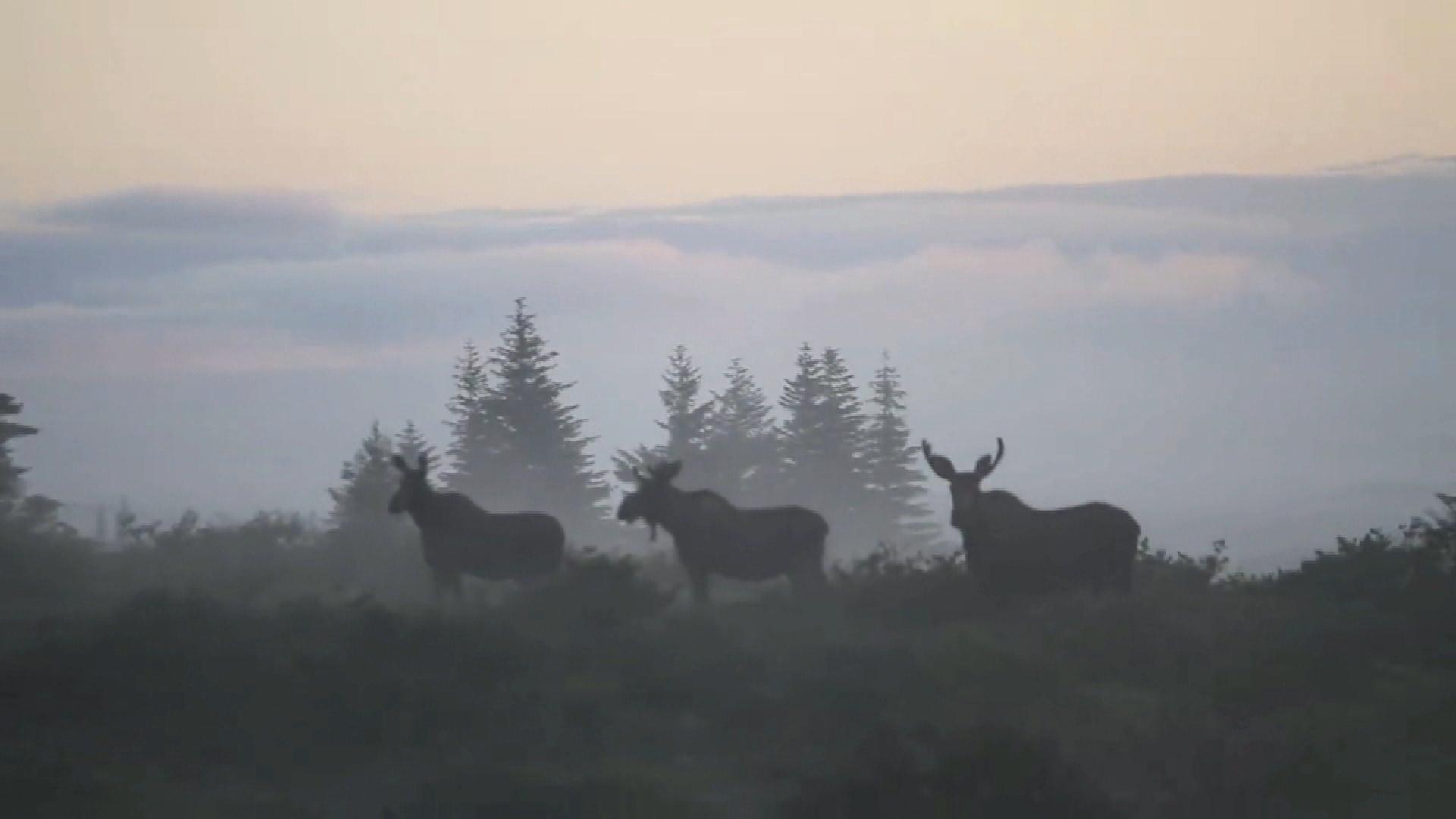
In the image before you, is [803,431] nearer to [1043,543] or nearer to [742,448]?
[742,448]

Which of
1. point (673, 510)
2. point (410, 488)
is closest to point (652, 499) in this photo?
point (673, 510)

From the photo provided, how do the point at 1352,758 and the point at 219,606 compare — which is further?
the point at 219,606

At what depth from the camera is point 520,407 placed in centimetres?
5250

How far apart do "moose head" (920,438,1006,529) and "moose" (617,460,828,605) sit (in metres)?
2.27

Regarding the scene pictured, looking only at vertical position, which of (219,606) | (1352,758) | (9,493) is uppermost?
(9,493)

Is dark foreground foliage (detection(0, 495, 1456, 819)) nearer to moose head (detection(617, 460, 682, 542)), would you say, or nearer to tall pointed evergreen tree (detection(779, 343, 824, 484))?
moose head (detection(617, 460, 682, 542))

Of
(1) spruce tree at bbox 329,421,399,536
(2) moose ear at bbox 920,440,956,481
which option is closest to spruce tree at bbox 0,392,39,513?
(1) spruce tree at bbox 329,421,399,536

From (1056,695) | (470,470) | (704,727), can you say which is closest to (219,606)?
(704,727)

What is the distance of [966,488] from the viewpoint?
81.8 ft

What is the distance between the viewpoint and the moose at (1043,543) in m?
24.5

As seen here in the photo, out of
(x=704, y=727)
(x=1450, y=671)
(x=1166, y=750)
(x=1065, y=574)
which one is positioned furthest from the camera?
(x=1065, y=574)

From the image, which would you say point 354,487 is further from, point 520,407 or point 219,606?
point 219,606

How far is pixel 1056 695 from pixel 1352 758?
296 cm

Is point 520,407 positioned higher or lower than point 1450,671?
higher
